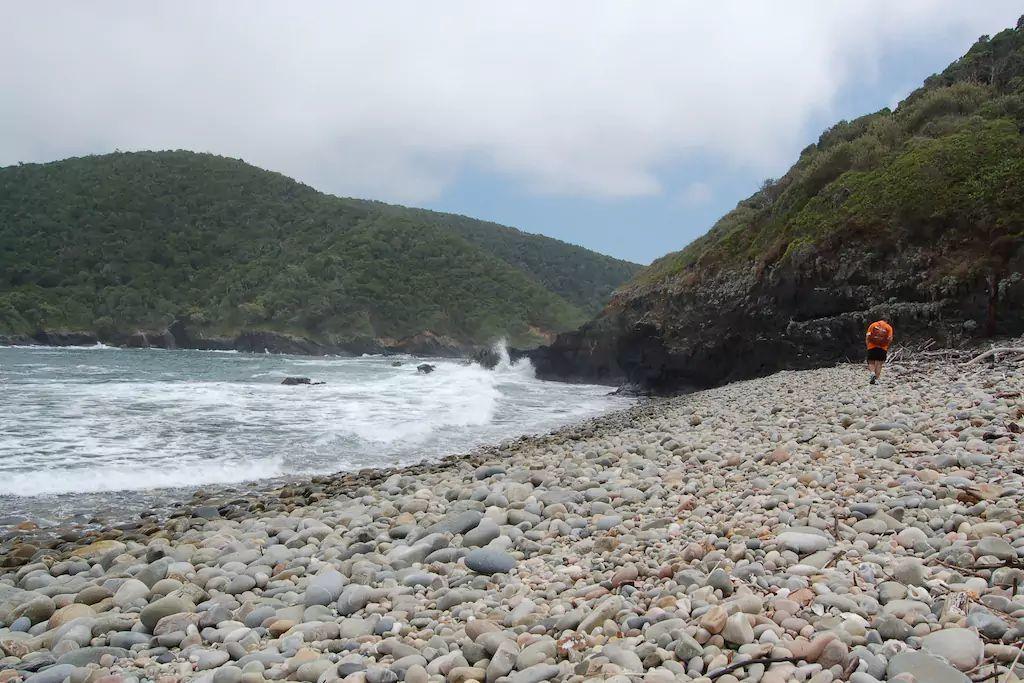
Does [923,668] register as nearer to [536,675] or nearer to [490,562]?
[536,675]

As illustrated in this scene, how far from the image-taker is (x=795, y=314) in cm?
2139

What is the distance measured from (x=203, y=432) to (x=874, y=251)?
1924 cm

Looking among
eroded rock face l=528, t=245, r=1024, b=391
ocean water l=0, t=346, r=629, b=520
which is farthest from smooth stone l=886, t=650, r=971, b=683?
eroded rock face l=528, t=245, r=1024, b=391

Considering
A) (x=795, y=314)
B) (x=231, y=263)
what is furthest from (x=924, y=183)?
(x=231, y=263)

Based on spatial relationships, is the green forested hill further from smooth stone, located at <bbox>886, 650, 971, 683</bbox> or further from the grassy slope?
smooth stone, located at <bbox>886, 650, 971, 683</bbox>

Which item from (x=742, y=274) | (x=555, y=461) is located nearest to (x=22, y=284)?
(x=742, y=274)

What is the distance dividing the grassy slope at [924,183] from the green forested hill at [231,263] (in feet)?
208

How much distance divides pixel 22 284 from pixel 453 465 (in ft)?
303

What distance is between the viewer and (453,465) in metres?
9.84

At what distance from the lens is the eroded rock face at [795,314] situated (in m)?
17.0

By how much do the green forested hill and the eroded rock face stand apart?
196ft

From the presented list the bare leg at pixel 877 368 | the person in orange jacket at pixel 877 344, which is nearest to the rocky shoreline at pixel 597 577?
the bare leg at pixel 877 368

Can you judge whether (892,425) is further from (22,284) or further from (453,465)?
(22,284)

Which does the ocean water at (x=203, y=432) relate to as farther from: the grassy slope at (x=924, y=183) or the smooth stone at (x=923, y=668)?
the grassy slope at (x=924, y=183)
